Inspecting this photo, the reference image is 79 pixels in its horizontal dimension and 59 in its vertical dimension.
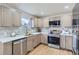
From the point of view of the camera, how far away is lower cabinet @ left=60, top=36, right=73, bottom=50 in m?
2.00

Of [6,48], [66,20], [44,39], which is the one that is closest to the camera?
[6,48]

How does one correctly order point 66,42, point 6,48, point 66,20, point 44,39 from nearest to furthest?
point 6,48 < point 66,20 < point 66,42 < point 44,39

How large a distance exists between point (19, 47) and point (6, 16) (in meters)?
0.82

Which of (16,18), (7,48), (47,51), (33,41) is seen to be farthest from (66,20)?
(7,48)

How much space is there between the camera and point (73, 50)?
1.89 metres

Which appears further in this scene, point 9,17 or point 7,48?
point 9,17

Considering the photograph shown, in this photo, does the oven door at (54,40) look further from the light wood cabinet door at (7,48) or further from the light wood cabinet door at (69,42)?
the light wood cabinet door at (7,48)

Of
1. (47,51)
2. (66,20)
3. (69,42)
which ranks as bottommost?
(47,51)

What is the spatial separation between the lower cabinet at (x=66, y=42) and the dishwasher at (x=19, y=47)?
93cm

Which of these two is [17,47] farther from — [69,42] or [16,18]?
[69,42]

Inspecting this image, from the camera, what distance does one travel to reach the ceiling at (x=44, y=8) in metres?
1.82

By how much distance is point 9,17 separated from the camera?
2031 millimetres

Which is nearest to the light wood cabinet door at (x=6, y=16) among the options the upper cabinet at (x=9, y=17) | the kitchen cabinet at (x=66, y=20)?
the upper cabinet at (x=9, y=17)

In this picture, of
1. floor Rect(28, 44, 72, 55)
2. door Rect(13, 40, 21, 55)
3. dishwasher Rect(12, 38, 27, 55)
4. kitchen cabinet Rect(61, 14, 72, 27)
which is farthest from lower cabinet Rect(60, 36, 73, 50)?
door Rect(13, 40, 21, 55)
